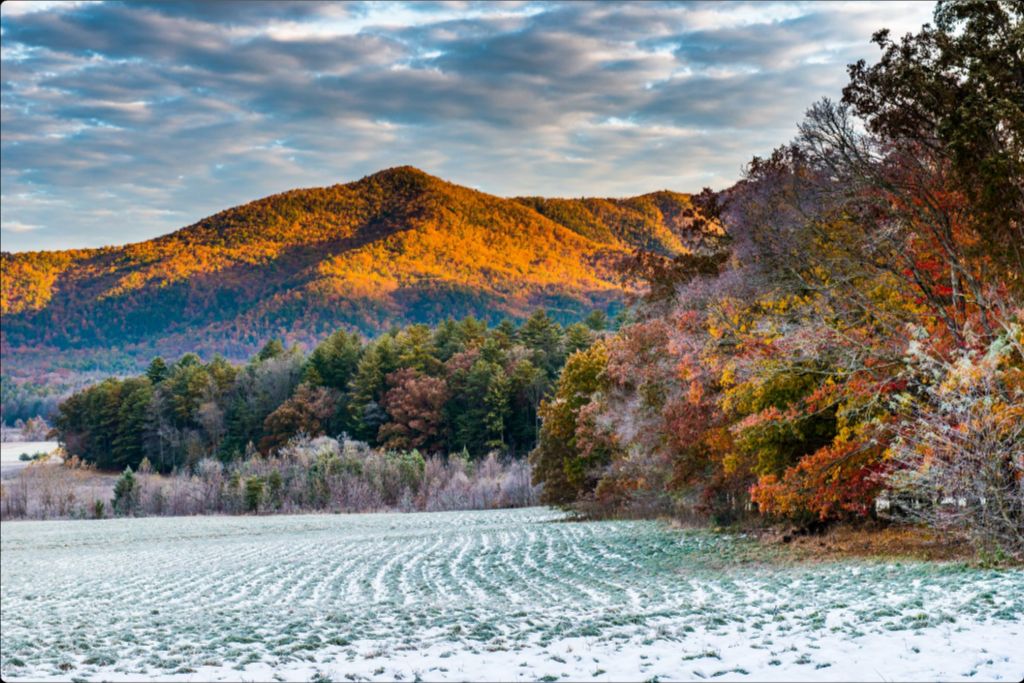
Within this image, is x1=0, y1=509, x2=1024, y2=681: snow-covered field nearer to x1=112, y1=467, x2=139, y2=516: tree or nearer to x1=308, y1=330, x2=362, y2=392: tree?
x1=112, y1=467, x2=139, y2=516: tree

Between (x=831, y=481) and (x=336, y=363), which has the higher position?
(x=336, y=363)

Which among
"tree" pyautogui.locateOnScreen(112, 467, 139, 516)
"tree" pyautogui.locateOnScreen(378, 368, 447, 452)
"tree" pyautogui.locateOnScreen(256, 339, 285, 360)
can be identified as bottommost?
"tree" pyautogui.locateOnScreen(112, 467, 139, 516)

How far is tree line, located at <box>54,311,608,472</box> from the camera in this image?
100m

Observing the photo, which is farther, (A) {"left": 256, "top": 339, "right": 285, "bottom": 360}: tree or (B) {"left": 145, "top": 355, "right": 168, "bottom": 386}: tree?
(A) {"left": 256, "top": 339, "right": 285, "bottom": 360}: tree

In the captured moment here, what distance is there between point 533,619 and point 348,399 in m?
99.6

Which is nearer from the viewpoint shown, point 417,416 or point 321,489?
point 321,489

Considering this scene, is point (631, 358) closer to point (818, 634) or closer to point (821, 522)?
point (821, 522)

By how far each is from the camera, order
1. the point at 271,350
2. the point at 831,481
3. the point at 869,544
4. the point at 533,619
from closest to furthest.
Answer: the point at 533,619 < the point at 831,481 < the point at 869,544 < the point at 271,350

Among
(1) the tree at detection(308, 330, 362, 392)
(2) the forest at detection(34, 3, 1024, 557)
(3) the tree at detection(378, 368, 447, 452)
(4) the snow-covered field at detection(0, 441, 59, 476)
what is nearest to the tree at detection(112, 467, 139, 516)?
(3) the tree at detection(378, 368, 447, 452)

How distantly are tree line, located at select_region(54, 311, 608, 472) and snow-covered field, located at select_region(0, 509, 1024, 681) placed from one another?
63713mm

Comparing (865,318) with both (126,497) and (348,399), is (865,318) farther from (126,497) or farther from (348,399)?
(348,399)

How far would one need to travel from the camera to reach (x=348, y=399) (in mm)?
112125

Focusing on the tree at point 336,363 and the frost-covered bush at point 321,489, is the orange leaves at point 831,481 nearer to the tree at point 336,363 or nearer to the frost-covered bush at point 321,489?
the frost-covered bush at point 321,489

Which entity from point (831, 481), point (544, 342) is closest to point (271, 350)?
point (544, 342)
